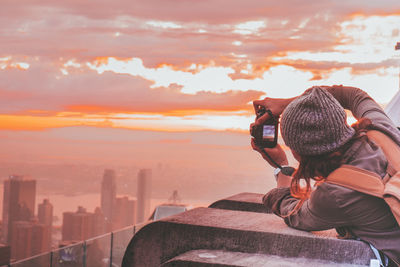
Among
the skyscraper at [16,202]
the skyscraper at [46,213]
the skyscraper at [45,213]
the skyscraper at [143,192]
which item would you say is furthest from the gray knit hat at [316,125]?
the skyscraper at [45,213]

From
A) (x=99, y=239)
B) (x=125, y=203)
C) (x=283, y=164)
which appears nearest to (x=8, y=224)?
(x=125, y=203)

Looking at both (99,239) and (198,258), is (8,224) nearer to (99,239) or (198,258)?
(99,239)

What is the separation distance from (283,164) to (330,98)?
0.43 m

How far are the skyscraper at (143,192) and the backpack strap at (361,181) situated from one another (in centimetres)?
975

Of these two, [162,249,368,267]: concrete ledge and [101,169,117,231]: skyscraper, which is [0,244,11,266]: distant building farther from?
[101,169,117,231]: skyscraper

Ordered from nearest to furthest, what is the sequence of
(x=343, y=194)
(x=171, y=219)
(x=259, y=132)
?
(x=343, y=194), (x=171, y=219), (x=259, y=132)

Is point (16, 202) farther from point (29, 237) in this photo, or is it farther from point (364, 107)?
point (364, 107)

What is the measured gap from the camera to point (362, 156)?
5.05 feet

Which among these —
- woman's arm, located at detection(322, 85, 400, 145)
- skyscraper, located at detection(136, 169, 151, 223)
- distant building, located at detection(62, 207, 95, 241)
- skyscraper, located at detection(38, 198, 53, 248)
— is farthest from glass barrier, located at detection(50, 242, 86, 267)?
skyscraper, located at detection(38, 198, 53, 248)

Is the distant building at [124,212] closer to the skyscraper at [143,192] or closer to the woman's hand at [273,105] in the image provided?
the skyscraper at [143,192]

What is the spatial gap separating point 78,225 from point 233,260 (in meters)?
10.3

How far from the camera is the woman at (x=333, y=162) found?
4.90ft

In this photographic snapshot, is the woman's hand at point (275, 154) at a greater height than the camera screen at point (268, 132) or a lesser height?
lesser

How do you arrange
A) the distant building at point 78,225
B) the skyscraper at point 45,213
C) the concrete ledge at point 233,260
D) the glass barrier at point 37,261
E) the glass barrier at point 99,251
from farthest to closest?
the skyscraper at point 45,213, the distant building at point 78,225, the glass barrier at point 99,251, the glass barrier at point 37,261, the concrete ledge at point 233,260
